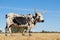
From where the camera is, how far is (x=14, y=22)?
93.2 feet

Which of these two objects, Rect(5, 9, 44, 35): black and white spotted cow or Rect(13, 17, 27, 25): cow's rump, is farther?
Rect(13, 17, 27, 25): cow's rump

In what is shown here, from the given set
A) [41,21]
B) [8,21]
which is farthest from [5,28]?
[41,21]

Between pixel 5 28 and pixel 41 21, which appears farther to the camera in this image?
pixel 41 21

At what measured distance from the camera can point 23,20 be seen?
29.1 meters

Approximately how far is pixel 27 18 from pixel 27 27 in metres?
1.25

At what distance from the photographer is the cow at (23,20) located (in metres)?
28.2

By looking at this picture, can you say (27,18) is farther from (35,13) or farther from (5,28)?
(5,28)

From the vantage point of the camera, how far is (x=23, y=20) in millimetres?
29109

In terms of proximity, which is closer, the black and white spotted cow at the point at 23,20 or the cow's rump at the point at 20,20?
the black and white spotted cow at the point at 23,20

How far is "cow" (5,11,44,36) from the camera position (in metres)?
28.2

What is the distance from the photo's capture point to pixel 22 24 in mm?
28812

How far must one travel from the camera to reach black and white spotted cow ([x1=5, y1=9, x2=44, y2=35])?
2819cm

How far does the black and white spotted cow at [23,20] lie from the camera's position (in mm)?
A: 28188

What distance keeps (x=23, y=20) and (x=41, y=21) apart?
2407 millimetres
